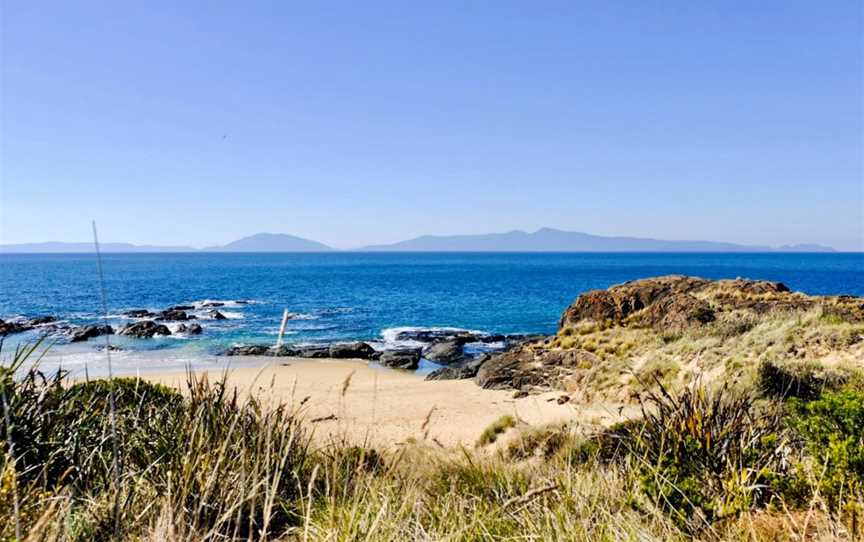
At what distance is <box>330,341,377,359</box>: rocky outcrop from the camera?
30984 millimetres

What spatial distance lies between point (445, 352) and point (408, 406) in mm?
12922

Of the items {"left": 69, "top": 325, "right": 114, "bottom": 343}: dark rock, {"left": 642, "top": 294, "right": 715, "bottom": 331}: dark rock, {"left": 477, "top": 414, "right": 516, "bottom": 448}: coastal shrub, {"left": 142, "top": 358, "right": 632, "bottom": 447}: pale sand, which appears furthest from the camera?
{"left": 69, "top": 325, "right": 114, "bottom": 343}: dark rock

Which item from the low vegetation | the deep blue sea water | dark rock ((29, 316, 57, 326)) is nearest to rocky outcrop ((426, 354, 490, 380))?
the deep blue sea water

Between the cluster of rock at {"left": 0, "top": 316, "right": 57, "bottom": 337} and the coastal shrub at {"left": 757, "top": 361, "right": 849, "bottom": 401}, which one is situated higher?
the coastal shrub at {"left": 757, "top": 361, "right": 849, "bottom": 401}

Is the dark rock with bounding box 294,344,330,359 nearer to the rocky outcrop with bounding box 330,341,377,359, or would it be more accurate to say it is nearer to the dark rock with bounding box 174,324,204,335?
the rocky outcrop with bounding box 330,341,377,359

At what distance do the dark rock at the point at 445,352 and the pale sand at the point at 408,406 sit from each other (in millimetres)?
3750

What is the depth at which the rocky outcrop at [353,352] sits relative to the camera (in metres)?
31.0

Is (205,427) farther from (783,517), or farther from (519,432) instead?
(519,432)

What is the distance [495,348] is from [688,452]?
28994 mm

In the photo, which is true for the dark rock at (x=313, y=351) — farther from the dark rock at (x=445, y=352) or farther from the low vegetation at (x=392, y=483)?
the low vegetation at (x=392, y=483)

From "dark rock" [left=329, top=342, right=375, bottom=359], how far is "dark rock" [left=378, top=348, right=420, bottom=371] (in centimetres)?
109

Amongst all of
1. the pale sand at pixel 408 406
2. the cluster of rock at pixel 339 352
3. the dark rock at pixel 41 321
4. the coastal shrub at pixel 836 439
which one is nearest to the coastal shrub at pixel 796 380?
the pale sand at pixel 408 406

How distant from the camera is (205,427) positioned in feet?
13.4

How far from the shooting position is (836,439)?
13.8 feet
